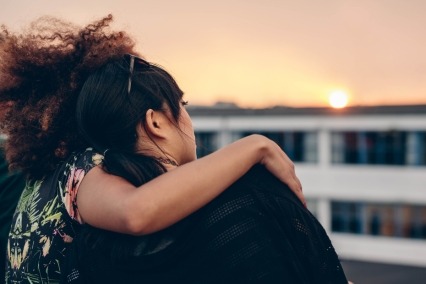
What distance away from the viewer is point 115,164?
170cm

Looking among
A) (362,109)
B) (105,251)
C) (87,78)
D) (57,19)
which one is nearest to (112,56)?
(87,78)

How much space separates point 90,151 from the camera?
1.83 m

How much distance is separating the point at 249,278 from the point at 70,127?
2.58 feet

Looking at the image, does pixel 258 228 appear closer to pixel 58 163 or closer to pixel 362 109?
pixel 58 163

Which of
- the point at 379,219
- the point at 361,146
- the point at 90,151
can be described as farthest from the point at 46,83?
the point at 379,219

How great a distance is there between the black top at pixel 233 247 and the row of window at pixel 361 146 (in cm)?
3319

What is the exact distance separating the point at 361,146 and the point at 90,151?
120 feet

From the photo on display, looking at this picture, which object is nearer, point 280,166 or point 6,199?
point 280,166

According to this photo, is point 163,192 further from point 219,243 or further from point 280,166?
point 280,166

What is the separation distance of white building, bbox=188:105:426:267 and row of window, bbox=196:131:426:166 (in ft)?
0.15

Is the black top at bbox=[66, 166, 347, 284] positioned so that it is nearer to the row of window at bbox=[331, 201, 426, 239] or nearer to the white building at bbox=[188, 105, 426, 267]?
the white building at bbox=[188, 105, 426, 267]

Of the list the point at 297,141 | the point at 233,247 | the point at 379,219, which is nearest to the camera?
the point at 233,247

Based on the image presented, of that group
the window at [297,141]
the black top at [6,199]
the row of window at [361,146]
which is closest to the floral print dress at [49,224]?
the black top at [6,199]

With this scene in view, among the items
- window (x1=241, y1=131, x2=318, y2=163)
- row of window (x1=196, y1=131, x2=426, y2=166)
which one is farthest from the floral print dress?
window (x1=241, y1=131, x2=318, y2=163)
